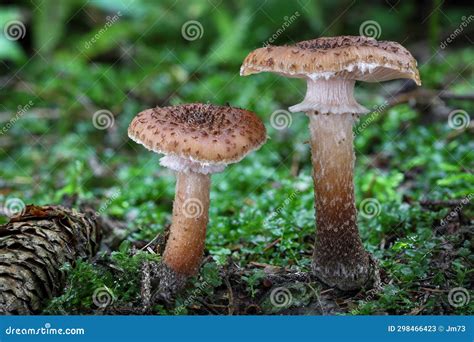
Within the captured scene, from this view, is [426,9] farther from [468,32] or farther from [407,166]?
[407,166]

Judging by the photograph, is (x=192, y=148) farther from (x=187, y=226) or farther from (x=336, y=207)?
(x=336, y=207)

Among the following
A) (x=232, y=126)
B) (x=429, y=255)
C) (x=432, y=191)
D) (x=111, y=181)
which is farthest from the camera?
(x=111, y=181)

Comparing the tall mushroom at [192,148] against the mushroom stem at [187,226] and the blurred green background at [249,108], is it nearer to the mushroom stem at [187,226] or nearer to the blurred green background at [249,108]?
the mushroom stem at [187,226]

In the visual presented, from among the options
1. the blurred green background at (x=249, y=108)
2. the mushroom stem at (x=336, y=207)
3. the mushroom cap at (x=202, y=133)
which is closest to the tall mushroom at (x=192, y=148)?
the mushroom cap at (x=202, y=133)

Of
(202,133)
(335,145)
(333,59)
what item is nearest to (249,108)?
(335,145)

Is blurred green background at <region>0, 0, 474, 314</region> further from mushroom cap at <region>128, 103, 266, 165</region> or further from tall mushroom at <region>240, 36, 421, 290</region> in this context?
mushroom cap at <region>128, 103, 266, 165</region>
